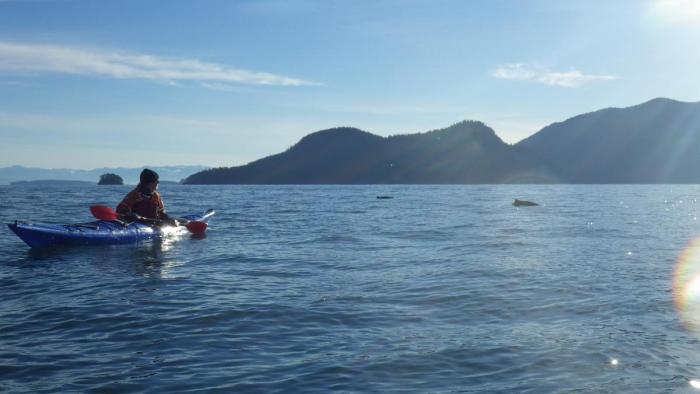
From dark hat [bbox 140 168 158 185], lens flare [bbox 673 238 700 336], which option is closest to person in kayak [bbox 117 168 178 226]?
dark hat [bbox 140 168 158 185]

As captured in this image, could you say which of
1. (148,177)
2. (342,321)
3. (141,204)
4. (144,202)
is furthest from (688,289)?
(141,204)

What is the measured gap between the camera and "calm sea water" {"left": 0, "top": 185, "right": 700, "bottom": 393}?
277 inches

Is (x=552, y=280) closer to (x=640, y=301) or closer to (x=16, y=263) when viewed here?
(x=640, y=301)

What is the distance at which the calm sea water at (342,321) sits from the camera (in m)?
7.03

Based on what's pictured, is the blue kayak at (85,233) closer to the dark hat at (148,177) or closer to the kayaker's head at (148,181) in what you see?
the kayaker's head at (148,181)

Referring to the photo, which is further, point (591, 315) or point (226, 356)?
point (591, 315)

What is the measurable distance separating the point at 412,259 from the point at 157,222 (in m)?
10.2

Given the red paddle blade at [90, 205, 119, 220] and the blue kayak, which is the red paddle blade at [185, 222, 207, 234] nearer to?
the blue kayak

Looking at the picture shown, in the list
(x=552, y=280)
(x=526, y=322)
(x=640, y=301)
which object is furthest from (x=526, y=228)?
(x=526, y=322)

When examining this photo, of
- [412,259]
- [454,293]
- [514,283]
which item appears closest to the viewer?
[454,293]

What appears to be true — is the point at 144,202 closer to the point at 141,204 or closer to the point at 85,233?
Result: the point at 141,204

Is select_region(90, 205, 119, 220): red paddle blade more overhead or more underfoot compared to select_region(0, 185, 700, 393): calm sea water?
more overhead

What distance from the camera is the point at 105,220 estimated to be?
68.2 ft

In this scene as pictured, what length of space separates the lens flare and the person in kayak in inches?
636
